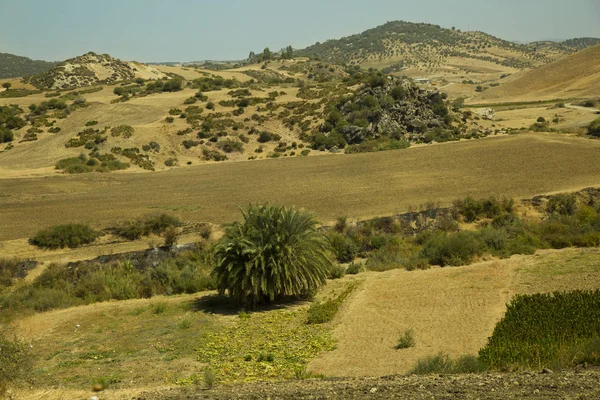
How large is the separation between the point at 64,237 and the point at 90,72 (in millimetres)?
83074

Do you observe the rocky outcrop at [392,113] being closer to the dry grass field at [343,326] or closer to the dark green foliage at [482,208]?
the dark green foliage at [482,208]

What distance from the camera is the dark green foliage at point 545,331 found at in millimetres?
12148

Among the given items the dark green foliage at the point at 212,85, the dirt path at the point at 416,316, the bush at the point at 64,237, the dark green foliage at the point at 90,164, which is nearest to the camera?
the dirt path at the point at 416,316

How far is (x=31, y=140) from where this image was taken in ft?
203

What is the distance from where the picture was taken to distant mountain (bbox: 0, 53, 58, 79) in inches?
6691

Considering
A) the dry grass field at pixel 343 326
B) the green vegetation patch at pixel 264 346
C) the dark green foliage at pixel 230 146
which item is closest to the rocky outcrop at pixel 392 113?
the dark green foliage at pixel 230 146

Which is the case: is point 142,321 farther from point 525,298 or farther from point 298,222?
point 525,298

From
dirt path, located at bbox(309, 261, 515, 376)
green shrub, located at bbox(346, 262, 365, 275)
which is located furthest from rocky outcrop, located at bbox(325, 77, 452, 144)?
dirt path, located at bbox(309, 261, 515, 376)

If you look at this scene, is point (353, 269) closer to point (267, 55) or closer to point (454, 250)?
point (454, 250)

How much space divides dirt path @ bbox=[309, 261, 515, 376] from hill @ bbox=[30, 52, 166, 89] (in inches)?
3412

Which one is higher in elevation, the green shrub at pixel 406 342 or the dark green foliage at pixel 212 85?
the dark green foliage at pixel 212 85

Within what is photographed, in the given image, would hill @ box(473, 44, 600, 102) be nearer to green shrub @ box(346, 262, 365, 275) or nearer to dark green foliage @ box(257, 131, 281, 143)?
dark green foliage @ box(257, 131, 281, 143)

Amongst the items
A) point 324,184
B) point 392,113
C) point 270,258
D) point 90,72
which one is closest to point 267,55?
point 90,72

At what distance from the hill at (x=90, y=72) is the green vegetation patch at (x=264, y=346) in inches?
3456
